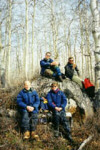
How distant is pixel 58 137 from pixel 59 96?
1271 mm

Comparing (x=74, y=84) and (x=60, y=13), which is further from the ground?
(x=60, y=13)

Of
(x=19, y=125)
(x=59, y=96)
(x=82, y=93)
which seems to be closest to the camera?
(x=19, y=125)

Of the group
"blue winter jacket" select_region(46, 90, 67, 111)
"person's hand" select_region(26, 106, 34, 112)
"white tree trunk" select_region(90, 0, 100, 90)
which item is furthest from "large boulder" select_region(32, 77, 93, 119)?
"person's hand" select_region(26, 106, 34, 112)

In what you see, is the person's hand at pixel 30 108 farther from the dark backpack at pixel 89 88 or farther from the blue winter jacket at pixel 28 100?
the dark backpack at pixel 89 88

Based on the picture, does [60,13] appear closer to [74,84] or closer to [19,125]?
[74,84]

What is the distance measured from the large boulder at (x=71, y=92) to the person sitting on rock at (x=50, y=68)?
0.82 ft

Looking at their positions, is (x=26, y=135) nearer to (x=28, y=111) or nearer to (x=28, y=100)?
(x=28, y=111)

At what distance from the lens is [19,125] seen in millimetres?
4785

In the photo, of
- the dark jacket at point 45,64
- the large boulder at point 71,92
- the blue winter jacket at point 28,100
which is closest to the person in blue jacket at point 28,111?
the blue winter jacket at point 28,100

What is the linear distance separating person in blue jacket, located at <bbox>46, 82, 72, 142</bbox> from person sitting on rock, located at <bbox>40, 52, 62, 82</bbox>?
1244mm

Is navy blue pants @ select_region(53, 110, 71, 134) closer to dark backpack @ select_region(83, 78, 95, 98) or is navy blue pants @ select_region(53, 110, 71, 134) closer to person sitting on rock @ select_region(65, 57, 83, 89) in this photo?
dark backpack @ select_region(83, 78, 95, 98)

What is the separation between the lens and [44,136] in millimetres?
4473

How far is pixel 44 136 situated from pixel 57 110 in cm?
86

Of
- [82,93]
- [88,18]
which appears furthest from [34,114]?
[88,18]
